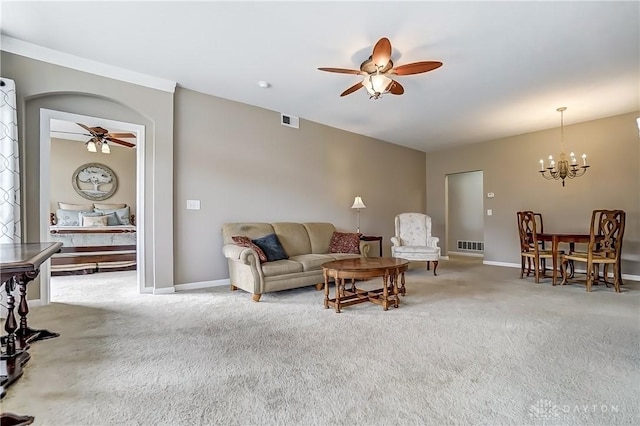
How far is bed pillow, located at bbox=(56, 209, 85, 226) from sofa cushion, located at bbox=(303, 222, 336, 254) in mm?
5162

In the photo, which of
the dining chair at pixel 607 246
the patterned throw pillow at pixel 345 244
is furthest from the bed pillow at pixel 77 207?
the dining chair at pixel 607 246

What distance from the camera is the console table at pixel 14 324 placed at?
4.71ft

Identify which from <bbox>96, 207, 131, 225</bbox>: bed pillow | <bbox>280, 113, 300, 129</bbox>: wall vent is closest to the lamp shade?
<bbox>280, 113, 300, 129</bbox>: wall vent

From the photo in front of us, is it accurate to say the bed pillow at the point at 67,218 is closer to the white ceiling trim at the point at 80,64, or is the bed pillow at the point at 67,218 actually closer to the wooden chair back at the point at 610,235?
the white ceiling trim at the point at 80,64

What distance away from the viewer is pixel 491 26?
2797mm

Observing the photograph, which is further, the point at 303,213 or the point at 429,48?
the point at 303,213

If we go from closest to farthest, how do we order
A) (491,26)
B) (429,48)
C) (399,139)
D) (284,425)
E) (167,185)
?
(284,425) → (491,26) → (429,48) → (167,185) → (399,139)

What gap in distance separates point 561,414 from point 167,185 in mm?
4234

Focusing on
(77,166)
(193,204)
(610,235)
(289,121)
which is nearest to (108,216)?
(77,166)

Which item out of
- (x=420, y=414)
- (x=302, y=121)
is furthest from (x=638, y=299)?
(x=302, y=121)

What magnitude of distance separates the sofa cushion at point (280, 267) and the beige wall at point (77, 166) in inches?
216

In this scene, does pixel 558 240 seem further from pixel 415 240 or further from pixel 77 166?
pixel 77 166

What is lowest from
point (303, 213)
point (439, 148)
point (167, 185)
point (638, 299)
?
point (638, 299)

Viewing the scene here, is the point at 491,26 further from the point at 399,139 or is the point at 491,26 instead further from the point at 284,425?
the point at 399,139
